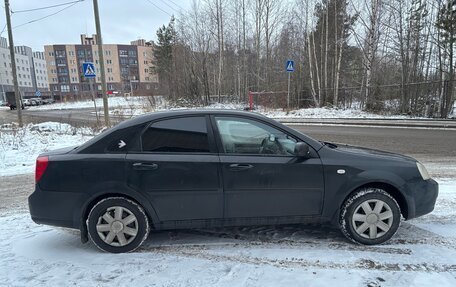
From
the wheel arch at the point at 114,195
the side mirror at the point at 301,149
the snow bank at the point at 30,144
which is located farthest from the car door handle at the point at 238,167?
the snow bank at the point at 30,144

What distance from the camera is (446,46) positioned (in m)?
19.6

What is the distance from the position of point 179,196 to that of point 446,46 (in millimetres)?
21991

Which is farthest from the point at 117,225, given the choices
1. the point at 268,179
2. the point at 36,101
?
the point at 36,101

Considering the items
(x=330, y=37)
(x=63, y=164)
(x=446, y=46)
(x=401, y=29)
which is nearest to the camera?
(x=63, y=164)

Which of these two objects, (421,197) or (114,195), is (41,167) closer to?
(114,195)

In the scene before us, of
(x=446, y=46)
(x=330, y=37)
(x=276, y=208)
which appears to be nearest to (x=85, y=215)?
(x=276, y=208)

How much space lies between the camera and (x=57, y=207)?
364 cm

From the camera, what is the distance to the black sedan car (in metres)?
3.59

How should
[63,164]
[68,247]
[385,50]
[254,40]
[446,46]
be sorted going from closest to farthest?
[63,164]
[68,247]
[446,46]
[385,50]
[254,40]

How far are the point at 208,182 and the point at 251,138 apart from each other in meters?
0.73

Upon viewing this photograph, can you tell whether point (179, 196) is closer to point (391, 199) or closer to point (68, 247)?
point (68, 247)

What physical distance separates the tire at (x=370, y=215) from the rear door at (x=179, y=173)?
4.81 feet

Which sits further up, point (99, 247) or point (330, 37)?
point (330, 37)

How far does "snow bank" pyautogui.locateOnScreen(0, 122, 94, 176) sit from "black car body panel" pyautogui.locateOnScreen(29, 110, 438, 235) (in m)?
5.20
